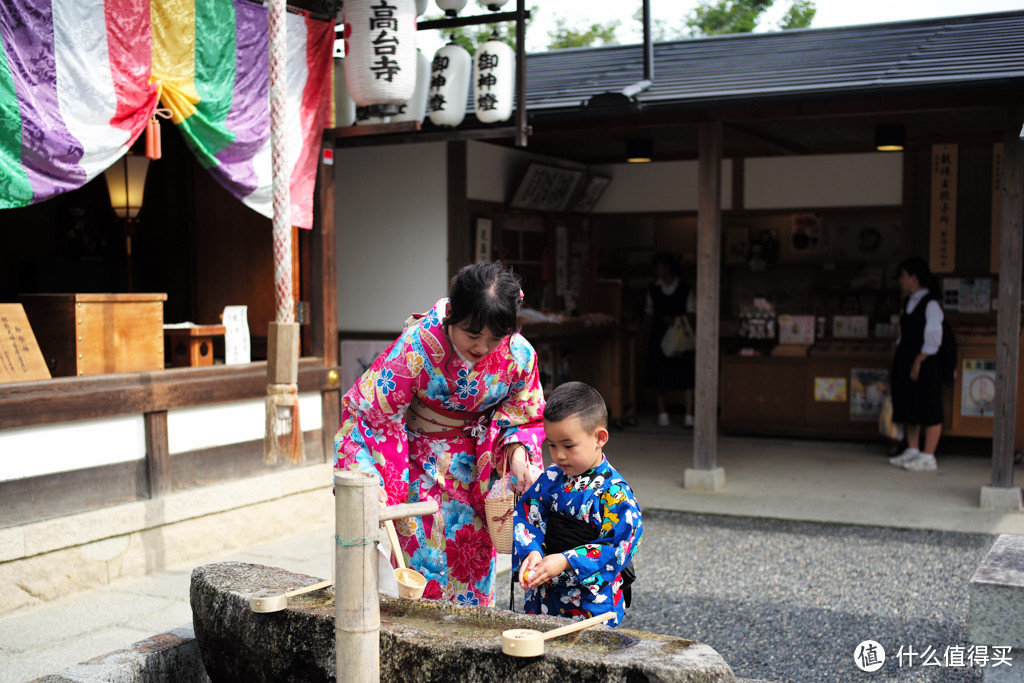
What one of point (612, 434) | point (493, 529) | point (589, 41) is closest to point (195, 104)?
point (493, 529)

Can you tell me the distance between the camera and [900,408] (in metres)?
9.15

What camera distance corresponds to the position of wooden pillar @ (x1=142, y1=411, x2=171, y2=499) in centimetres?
575

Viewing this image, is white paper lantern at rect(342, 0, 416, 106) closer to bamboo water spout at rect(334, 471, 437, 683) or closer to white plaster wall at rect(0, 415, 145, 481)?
white plaster wall at rect(0, 415, 145, 481)

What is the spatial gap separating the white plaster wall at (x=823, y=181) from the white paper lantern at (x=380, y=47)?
18.6ft

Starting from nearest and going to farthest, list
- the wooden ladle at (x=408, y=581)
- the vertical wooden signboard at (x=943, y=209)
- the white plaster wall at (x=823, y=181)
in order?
the wooden ladle at (x=408, y=581), the vertical wooden signboard at (x=943, y=209), the white plaster wall at (x=823, y=181)

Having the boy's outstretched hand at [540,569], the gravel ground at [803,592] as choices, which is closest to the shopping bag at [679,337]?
the gravel ground at [803,592]

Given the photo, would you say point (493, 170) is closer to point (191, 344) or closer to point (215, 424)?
point (191, 344)

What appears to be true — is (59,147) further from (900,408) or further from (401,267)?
(900,408)

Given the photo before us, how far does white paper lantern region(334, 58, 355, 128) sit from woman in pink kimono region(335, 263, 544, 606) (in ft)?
13.7

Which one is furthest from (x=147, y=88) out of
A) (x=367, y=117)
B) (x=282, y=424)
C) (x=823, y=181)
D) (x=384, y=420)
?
(x=823, y=181)

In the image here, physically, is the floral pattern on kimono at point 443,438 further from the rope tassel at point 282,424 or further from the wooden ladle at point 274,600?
the rope tassel at point 282,424

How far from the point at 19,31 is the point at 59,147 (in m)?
0.60

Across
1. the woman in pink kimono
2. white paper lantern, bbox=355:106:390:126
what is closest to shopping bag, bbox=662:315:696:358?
white paper lantern, bbox=355:106:390:126

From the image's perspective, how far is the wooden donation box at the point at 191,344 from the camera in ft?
20.4
